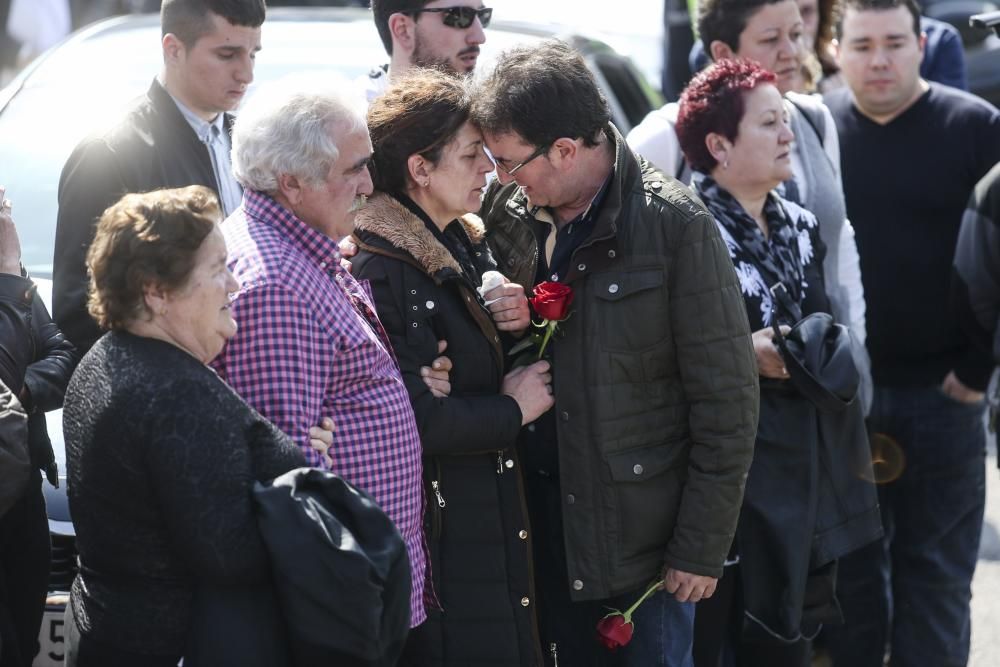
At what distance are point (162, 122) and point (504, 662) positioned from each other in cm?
183

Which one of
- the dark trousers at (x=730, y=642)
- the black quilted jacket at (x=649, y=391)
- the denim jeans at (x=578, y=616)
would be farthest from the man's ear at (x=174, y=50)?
the dark trousers at (x=730, y=642)

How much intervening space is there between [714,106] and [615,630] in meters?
1.51

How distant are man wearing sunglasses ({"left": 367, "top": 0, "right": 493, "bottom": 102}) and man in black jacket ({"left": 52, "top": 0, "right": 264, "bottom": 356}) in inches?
19.0

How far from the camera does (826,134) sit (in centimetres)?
443

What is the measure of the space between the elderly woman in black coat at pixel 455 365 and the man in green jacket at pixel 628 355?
0.11 meters

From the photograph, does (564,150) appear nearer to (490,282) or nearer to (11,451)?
(490,282)

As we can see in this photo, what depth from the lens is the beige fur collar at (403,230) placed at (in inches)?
127

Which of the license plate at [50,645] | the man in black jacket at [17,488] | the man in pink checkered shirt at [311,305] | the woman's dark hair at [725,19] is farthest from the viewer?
the woman's dark hair at [725,19]

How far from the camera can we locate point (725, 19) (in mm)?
5000

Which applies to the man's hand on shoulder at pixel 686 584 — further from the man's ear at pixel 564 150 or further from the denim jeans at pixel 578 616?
the man's ear at pixel 564 150

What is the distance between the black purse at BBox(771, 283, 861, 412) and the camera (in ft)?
12.2

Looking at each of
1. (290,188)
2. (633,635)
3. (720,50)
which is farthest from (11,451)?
(720,50)

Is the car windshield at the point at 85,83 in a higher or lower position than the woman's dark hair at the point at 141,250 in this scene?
lower

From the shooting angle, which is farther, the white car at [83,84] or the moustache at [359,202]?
the white car at [83,84]
